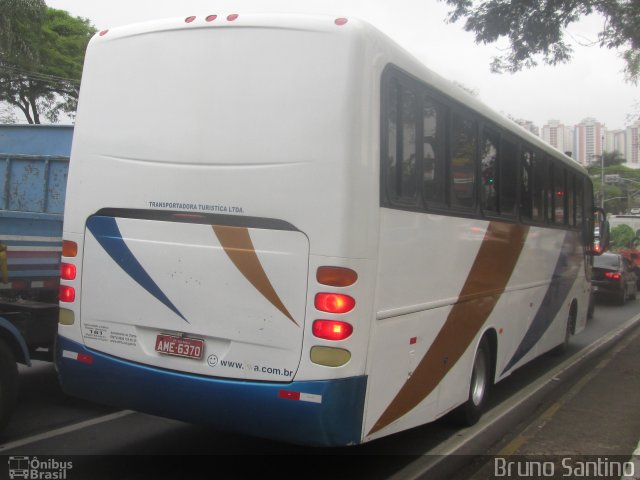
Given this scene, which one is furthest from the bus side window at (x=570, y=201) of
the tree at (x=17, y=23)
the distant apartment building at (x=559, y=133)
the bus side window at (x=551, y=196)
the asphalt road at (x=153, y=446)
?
the distant apartment building at (x=559, y=133)

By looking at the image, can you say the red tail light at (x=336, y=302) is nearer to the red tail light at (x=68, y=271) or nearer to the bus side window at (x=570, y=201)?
the red tail light at (x=68, y=271)

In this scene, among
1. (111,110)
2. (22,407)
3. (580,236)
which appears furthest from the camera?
(580,236)

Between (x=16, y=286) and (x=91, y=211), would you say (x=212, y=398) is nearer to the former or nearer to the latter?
(x=91, y=211)

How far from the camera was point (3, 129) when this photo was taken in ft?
25.5

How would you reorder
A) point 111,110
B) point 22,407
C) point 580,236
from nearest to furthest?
point 111,110 → point 22,407 → point 580,236

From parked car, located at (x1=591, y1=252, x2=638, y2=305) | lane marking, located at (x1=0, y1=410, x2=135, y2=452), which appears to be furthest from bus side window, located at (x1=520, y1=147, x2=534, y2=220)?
parked car, located at (x1=591, y1=252, x2=638, y2=305)

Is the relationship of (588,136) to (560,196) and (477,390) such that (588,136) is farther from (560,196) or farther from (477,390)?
(477,390)

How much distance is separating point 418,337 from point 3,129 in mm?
5667

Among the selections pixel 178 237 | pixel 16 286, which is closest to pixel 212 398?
pixel 178 237

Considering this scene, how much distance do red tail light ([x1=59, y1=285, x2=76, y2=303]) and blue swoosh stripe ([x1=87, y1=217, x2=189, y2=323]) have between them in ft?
1.43

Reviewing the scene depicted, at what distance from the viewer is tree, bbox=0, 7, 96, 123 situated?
25.1m

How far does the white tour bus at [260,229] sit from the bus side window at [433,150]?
23mm

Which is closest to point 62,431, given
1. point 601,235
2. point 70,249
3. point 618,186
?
point 70,249

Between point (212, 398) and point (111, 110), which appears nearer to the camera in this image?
point (212, 398)
